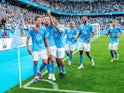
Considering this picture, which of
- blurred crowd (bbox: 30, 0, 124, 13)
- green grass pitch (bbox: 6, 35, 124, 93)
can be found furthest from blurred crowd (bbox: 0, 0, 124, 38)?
green grass pitch (bbox: 6, 35, 124, 93)

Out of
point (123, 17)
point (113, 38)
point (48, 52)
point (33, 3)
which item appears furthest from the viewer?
point (123, 17)

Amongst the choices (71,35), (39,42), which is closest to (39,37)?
(39,42)

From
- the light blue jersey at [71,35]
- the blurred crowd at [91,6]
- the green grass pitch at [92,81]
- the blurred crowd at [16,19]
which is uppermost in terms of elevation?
the blurred crowd at [91,6]

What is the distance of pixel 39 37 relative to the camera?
334 inches

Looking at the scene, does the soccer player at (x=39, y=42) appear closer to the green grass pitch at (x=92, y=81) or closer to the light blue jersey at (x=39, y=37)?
the light blue jersey at (x=39, y=37)

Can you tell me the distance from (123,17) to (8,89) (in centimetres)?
5669

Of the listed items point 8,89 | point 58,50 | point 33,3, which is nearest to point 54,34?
point 58,50

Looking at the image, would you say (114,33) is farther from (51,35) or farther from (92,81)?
(51,35)

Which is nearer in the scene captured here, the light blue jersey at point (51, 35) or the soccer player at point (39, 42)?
the soccer player at point (39, 42)

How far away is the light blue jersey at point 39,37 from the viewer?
27.8 ft

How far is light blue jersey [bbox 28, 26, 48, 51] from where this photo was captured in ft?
27.8

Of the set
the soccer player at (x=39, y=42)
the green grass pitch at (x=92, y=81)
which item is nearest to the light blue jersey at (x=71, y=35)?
the green grass pitch at (x=92, y=81)

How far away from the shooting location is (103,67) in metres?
11.6

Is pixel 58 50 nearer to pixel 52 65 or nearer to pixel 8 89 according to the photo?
pixel 52 65
